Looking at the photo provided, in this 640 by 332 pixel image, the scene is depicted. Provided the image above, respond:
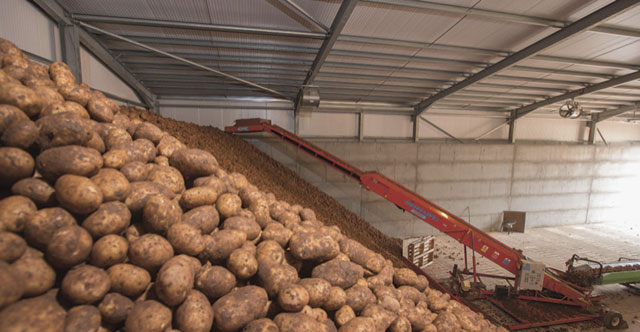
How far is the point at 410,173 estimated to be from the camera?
28.9ft

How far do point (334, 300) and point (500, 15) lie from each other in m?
5.39

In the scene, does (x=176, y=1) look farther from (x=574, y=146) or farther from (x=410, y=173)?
(x=574, y=146)

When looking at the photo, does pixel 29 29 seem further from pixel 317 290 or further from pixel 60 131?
pixel 317 290

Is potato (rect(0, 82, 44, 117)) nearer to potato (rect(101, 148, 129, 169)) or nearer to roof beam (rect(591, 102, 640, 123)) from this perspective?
potato (rect(101, 148, 129, 169))

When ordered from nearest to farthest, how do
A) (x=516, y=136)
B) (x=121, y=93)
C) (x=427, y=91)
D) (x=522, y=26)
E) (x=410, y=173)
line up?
(x=522, y=26) < (x=121, y=93) < (x=427, y=91) < (x=410, y=173) < (x=516, y=136)

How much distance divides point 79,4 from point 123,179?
430cm

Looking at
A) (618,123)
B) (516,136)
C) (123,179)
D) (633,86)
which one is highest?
(633,86)

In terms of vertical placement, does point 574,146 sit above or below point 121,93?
below

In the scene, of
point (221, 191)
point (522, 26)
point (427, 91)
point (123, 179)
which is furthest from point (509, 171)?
point (123, 179)

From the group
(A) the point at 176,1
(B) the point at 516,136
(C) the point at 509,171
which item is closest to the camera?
(A) the point at 176,1

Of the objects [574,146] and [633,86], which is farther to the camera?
[574,146]

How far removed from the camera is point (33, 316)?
138cm

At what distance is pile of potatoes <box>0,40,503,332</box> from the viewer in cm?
163

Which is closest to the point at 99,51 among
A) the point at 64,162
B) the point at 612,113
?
the point at 64,162
